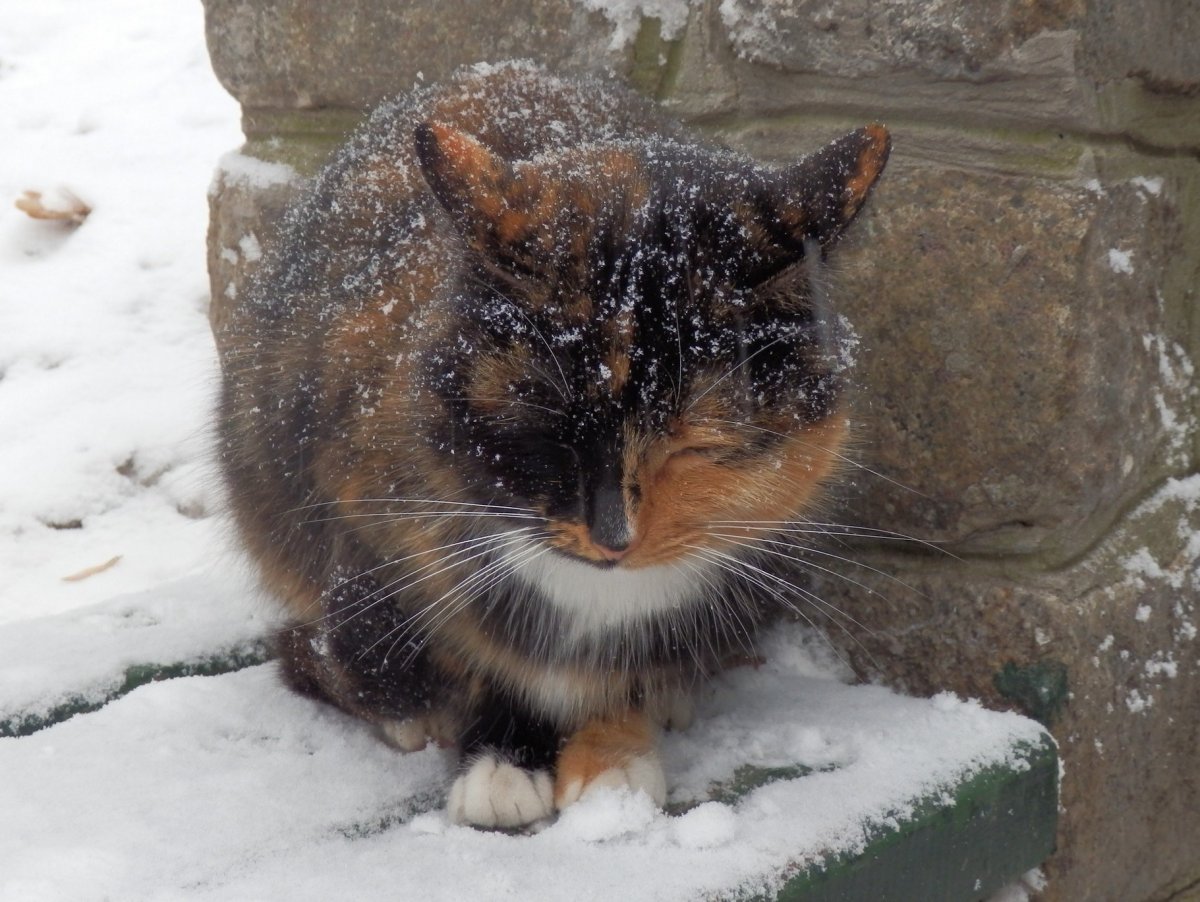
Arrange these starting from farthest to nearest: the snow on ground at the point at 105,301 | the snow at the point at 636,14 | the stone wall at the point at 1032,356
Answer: the snow on ground at the point at 105,301 < the snow at the point at 636,14 < the stone wall at the point at 1032,356

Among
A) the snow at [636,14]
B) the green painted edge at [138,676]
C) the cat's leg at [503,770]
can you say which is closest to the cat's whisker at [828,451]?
the cat's leg at [503,770]

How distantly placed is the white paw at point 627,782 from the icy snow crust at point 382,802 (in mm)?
27

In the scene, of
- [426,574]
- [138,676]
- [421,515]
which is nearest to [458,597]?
[426,574]

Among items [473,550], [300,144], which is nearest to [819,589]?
[473,550]

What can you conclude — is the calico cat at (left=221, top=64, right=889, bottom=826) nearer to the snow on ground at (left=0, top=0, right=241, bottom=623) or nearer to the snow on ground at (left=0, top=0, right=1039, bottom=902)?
the snow on ground at (left=0, top=0, right=1039, bottom=902)

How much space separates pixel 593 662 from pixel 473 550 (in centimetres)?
→ 21

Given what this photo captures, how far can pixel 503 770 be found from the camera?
1418 millimetres

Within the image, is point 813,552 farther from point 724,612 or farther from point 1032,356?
point 1032,356

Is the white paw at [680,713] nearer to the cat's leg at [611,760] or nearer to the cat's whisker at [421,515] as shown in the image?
the cat's leg at [611,760]

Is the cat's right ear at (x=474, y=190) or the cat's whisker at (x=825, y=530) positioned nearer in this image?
the cat's right ear at (x=474, y=190)

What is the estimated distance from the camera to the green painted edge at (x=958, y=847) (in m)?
1.34

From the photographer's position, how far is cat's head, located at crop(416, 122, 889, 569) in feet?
3.85

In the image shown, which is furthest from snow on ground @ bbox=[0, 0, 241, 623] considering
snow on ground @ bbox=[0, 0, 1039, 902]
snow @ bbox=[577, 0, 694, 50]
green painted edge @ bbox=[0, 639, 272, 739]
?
snow @ bbox=[577, 0, 694, 50]

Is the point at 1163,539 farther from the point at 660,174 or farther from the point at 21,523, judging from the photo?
the point at 21,523
